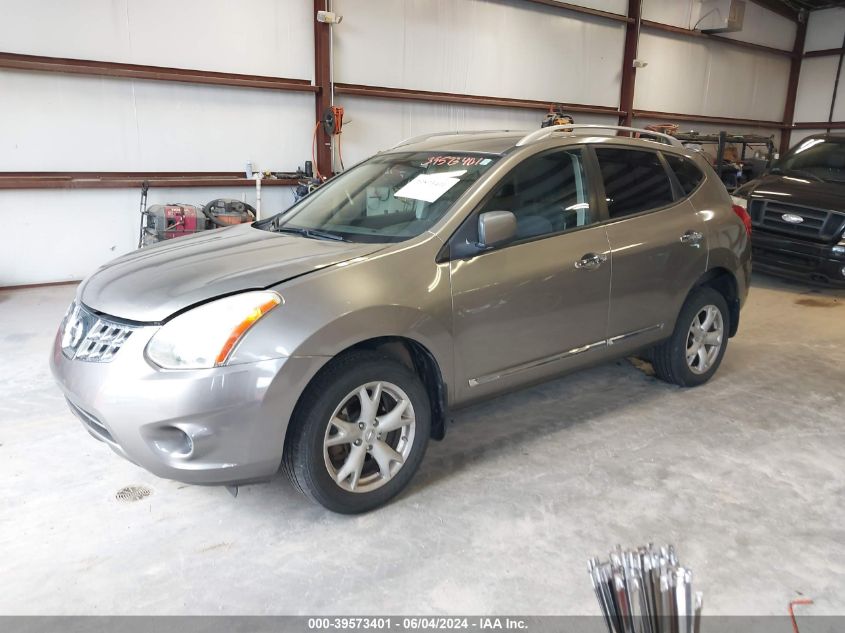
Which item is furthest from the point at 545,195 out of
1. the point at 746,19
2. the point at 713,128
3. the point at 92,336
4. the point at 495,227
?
the point at 746,19

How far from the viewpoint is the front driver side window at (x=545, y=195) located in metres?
2.97

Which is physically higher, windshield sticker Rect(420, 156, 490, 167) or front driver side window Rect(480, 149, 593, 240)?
windshield sticker Rect(420, 156, 490, 167)

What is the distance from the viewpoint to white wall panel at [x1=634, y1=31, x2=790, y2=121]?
1235 centimetres

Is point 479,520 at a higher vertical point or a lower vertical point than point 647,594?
lower

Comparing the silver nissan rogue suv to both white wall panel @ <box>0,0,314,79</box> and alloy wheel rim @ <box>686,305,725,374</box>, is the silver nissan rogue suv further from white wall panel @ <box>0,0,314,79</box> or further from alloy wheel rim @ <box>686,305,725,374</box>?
white wall panel @ <box>0,0,314,79</box>

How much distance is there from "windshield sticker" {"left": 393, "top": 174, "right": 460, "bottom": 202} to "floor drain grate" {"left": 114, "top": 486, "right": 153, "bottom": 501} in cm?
174

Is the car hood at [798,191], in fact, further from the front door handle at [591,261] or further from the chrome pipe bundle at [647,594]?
the chrome pipe bundle at [647,594]

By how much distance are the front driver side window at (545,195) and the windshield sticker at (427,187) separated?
0.23 m

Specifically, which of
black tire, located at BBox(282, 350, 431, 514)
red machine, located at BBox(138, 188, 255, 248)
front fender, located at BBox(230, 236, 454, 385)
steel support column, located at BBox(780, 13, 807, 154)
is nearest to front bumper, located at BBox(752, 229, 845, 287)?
front fender, located at BBox(230, 236, 454, 385)

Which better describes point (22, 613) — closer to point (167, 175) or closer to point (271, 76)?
point (167, 175)

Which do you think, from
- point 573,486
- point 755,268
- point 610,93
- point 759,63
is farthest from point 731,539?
point 759,63

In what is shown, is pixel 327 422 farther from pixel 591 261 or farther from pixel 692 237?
pixel 692 237

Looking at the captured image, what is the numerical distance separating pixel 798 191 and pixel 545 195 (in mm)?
5185

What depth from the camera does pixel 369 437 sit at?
2.53 m
